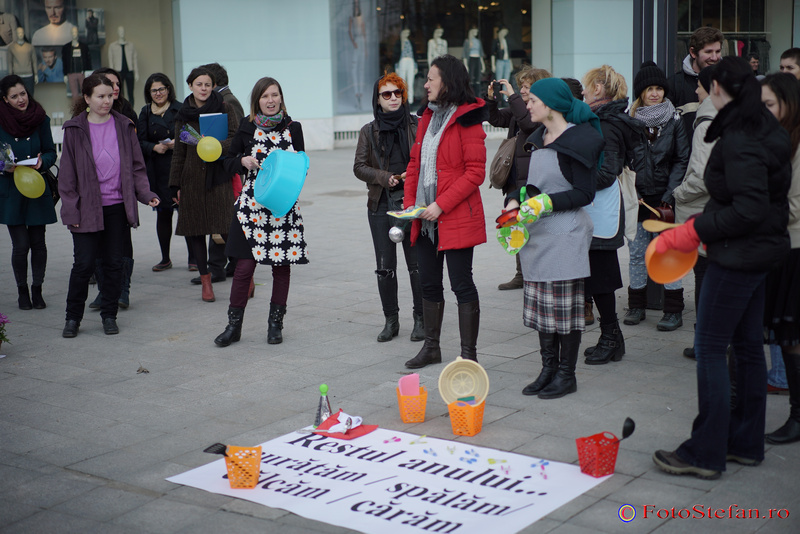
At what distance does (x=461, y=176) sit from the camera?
5.42 metres

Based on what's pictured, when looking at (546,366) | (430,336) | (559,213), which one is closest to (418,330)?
(430,336)

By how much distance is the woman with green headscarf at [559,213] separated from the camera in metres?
4.93

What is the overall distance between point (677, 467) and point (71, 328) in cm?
489

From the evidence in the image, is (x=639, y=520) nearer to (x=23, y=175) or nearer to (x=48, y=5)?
(x=23, y=175)

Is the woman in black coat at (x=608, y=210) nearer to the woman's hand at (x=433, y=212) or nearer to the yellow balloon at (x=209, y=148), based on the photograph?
the woman's hand at (x=433, y=212)

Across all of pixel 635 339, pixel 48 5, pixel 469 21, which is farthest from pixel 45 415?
pixel 469 21

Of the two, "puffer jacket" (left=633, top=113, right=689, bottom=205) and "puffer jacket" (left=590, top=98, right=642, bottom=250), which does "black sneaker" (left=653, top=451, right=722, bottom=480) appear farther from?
"puffer jacket" (left=633, top=113, right=689, bottom=205)

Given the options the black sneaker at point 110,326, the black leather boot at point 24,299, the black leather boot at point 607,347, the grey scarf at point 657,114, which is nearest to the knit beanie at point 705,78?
the grey scarf at point 657,114

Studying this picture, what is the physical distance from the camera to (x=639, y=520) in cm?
362

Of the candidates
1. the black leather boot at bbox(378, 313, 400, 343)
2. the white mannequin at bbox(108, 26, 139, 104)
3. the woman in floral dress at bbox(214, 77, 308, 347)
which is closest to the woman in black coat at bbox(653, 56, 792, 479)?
the black leather boot at bbox(378, 313, 400, 343)

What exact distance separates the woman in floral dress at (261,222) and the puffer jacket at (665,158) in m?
2.48

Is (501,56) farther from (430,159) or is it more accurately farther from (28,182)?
(430,159)

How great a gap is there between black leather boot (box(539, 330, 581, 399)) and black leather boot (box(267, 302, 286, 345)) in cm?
225

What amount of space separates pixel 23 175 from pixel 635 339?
5299 millimetres
